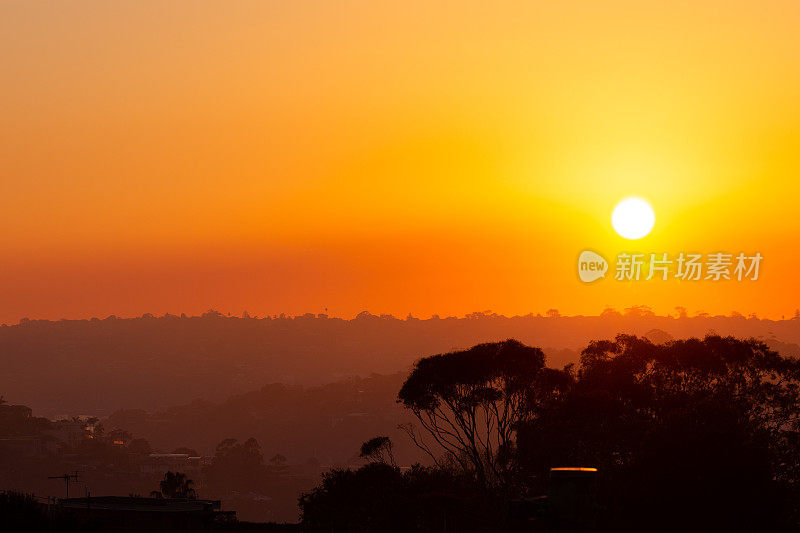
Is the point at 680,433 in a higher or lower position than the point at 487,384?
lower

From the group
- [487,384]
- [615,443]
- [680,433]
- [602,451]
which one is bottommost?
[602,451]

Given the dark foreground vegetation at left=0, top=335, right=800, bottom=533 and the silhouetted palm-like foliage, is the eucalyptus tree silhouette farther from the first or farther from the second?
the silhouetted palm-like foliage

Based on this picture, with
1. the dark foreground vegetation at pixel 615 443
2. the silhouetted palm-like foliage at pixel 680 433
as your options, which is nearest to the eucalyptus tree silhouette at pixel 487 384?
the dark foreground vegetation at pixel 615 443

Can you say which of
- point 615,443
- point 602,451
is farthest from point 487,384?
point 602,451

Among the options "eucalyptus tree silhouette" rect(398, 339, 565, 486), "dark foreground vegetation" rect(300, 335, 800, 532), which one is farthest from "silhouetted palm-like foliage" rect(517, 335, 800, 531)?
"eucalyptus tree silhouette" rect(398, 339, 565, 486)

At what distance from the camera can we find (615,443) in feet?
207

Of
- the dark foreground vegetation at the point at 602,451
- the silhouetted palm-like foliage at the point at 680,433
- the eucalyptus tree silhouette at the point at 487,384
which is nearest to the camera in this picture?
the silhouetted palm-like foliage at the point at 680,433

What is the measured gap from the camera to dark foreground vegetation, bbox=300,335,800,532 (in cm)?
4831

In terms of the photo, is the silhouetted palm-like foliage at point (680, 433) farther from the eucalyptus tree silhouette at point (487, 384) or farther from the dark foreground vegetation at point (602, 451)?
the eucalyptus tree silhouette at point (487, 384)

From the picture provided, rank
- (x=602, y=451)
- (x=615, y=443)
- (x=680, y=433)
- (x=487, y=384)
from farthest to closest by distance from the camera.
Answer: (x=487, y=384) < (x=615, y=443) < (x=602, y=451) < (x=680, y=433)

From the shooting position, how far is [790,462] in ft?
220

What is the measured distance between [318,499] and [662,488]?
37430 millimetres

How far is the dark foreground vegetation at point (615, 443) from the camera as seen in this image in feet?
159

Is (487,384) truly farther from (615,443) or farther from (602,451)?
(602,451)
